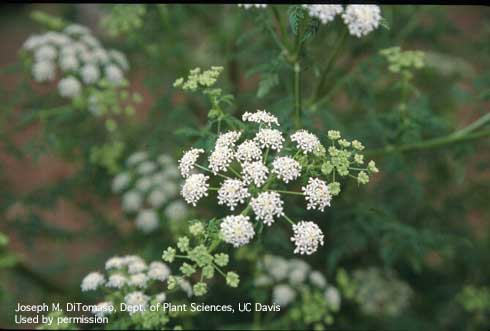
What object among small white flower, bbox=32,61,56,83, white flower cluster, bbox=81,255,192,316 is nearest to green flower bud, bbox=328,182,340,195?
white flower cluster, bbox=81,255,192,316

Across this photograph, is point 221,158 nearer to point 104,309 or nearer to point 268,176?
point 268,176

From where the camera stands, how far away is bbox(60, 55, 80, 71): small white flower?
3496 millimetres

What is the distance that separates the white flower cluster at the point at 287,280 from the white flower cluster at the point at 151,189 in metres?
0.77

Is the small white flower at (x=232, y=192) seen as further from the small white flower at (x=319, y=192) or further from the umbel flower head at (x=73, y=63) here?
the umbel flower head at (x=73, y=63)

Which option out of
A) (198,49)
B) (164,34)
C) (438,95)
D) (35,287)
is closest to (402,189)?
(438,95)

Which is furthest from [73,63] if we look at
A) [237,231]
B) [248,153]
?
[237,231]

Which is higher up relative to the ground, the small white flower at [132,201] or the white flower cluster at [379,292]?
the small white flower at [132,201]

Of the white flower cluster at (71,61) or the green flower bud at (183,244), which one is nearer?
the green flower bud at (183,244)

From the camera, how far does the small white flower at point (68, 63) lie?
11.5ft

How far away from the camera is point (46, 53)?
3.53 metres

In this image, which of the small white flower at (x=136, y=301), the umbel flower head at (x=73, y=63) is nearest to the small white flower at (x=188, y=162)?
the small white flower at (x=136, y=301)

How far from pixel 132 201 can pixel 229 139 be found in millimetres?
1726

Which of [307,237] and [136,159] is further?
[136,159]

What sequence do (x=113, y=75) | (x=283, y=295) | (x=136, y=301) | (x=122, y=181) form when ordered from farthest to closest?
1. (x=122, y=181)
2. (x=113, y=75)
3. (x=283, y=295)
4. (x=136, y=301)
